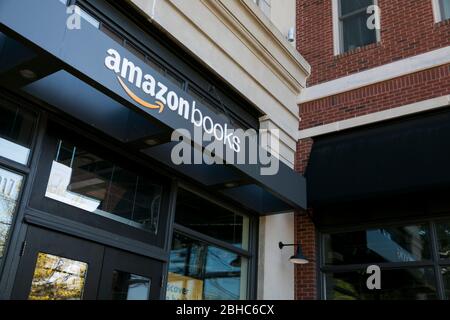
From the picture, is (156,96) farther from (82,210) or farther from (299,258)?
(299,258)

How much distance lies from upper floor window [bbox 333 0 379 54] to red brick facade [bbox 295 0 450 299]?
0.55 ft

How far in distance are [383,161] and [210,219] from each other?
2.85 meters

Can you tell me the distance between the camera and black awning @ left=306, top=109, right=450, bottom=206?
7.55m

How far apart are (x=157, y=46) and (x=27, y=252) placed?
10.7 ft

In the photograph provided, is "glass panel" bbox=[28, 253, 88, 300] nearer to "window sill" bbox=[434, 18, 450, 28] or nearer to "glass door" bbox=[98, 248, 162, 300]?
"glass door" bbox=[98, 248, 162, 300]

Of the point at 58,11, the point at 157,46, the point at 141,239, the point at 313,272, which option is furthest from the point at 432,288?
the point at 58,11

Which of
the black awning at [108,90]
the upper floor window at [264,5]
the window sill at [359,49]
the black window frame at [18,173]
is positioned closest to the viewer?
the black awning at [108,90]

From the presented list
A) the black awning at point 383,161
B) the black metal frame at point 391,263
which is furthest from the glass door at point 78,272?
the black awning at point 383,161

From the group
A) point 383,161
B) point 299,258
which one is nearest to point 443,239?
point 383,161

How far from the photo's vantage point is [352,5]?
10.2 m

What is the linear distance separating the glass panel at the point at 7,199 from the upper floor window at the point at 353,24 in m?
6.77

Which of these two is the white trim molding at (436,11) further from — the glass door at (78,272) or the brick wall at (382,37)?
the glass door at (78,272)

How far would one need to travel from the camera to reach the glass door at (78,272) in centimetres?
500

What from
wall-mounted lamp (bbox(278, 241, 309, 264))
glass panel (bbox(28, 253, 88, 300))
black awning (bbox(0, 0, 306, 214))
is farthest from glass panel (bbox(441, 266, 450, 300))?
glass panel (bbox(28, 253, 88, 300))
